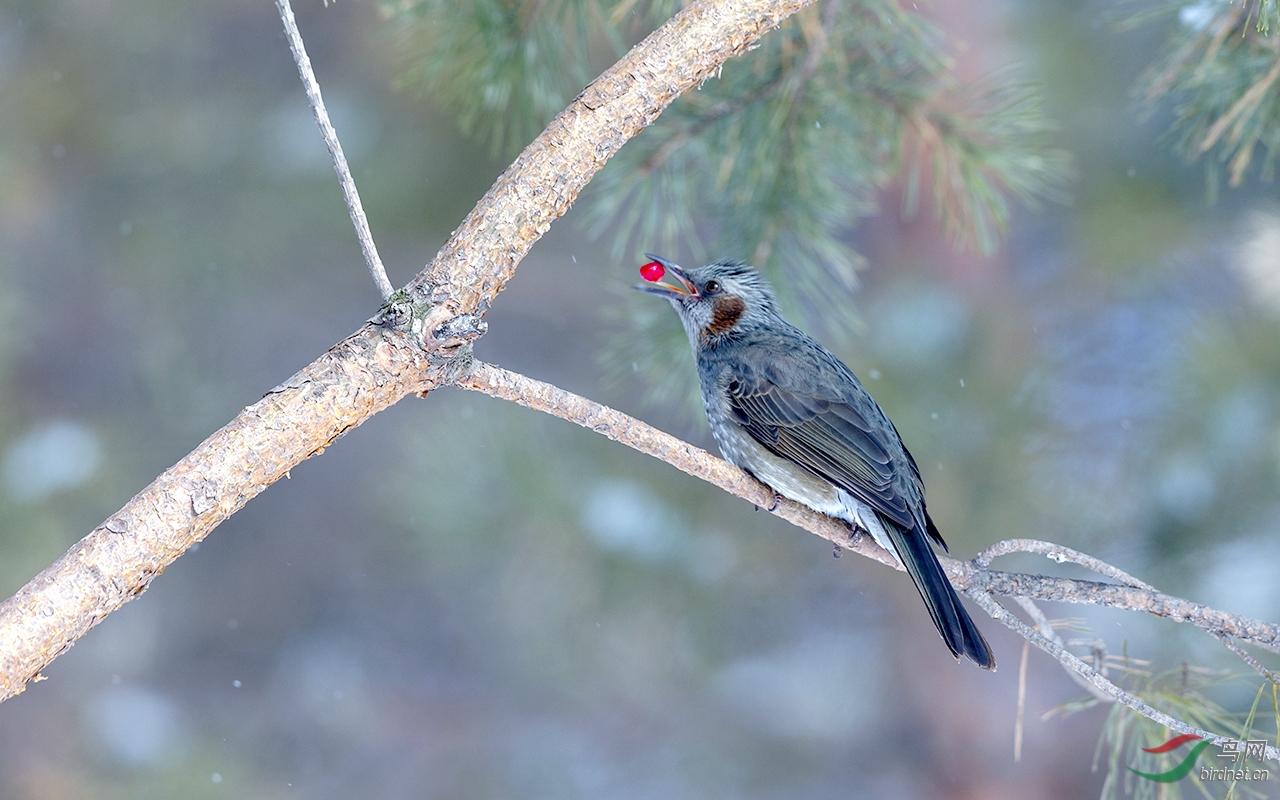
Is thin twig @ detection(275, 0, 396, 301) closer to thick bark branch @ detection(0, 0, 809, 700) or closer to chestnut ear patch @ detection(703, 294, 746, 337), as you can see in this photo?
thick bark branch @ detection(0, 0, 809, 700)

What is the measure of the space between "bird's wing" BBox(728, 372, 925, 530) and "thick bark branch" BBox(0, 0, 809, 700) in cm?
86

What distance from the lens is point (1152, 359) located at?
274 cm

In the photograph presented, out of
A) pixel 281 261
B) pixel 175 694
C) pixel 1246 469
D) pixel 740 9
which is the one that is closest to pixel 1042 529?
pixel 1246 469

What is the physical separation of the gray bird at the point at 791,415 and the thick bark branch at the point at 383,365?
82 cm

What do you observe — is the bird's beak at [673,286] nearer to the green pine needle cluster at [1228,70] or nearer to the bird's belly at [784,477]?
the bird's belly at [784,477]

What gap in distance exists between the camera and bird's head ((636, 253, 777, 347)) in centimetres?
213

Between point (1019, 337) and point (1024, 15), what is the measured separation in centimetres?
124

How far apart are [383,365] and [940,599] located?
3.18 feet

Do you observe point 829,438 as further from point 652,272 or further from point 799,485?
point 652,272

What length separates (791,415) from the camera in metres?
1.94

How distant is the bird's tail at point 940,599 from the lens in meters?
1.46

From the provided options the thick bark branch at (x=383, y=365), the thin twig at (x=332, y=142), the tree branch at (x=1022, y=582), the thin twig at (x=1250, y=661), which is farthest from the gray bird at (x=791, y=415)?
the thin twig at (x=332, y=142)

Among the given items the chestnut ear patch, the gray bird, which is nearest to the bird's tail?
the gray bird

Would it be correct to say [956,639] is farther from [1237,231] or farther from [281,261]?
[281,261]
